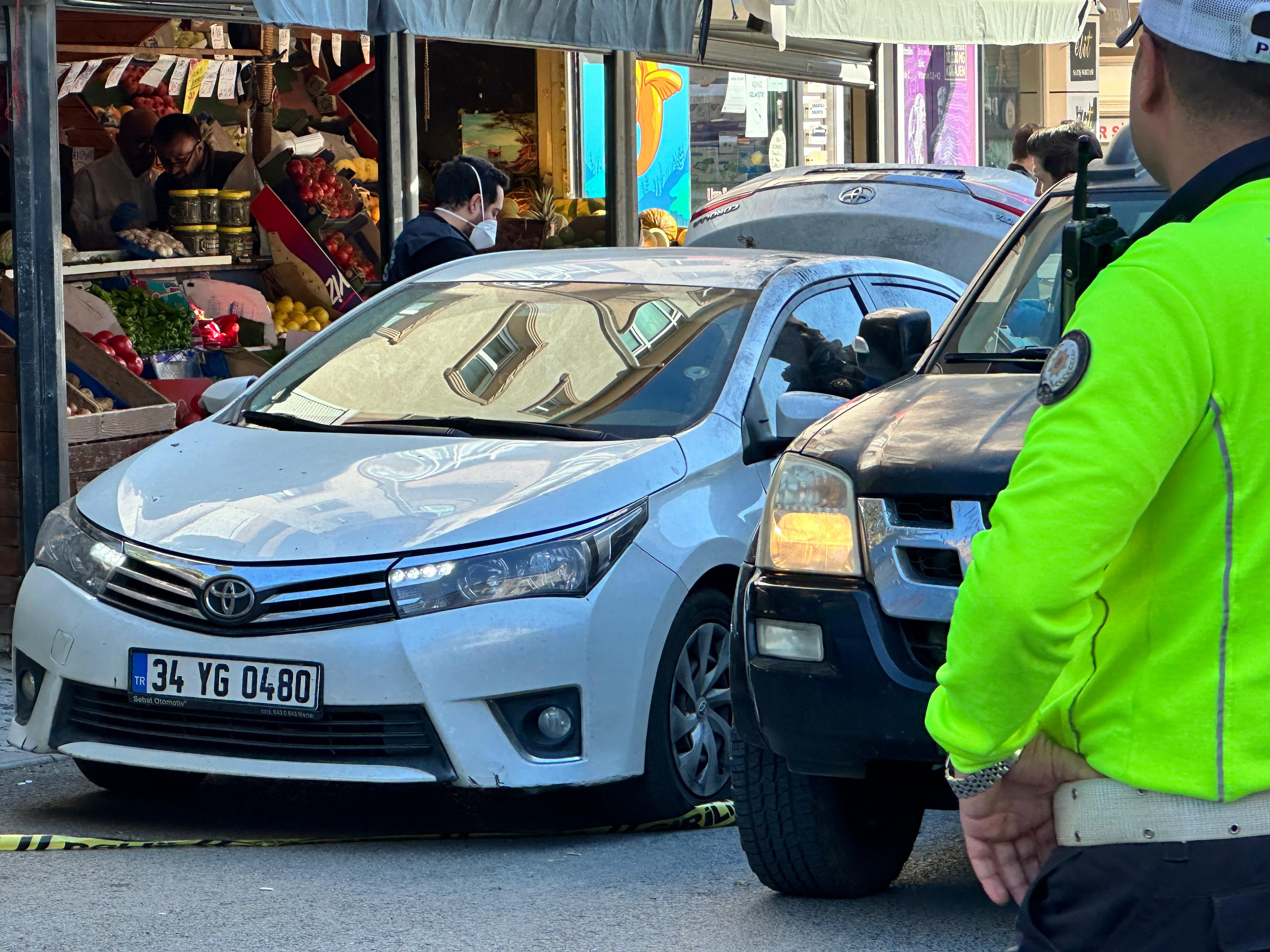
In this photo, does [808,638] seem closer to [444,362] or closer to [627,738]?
[627,738]

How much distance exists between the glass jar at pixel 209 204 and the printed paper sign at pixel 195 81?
51cm

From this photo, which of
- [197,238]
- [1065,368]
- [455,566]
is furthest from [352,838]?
[197,238]

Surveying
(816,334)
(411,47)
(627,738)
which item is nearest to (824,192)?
(411,47)

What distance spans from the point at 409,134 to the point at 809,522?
6759mm

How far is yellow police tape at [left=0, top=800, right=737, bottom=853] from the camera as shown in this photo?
5.03m

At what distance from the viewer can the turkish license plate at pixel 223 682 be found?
15.6 feet

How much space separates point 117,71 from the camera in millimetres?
10336

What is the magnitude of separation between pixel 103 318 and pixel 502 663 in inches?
221

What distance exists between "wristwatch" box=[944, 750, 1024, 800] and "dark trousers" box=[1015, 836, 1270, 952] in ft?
0.29

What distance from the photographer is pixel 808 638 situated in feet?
13.2

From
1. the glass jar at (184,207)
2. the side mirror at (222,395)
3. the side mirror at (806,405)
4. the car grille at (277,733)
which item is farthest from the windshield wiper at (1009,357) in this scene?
the glass jar at (184,207)

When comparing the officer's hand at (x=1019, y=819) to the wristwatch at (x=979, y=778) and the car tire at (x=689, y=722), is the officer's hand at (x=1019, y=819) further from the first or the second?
the car tire at (x=689, y=722)

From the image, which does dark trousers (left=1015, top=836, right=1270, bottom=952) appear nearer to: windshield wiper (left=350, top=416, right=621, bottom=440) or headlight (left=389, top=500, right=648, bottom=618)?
headlight (left=389, top=500, right=648, bottom=618)

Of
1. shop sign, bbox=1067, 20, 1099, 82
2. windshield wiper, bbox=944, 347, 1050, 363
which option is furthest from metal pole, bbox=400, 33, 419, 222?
shop sign, bbox=1067, 20, 1099, 82
